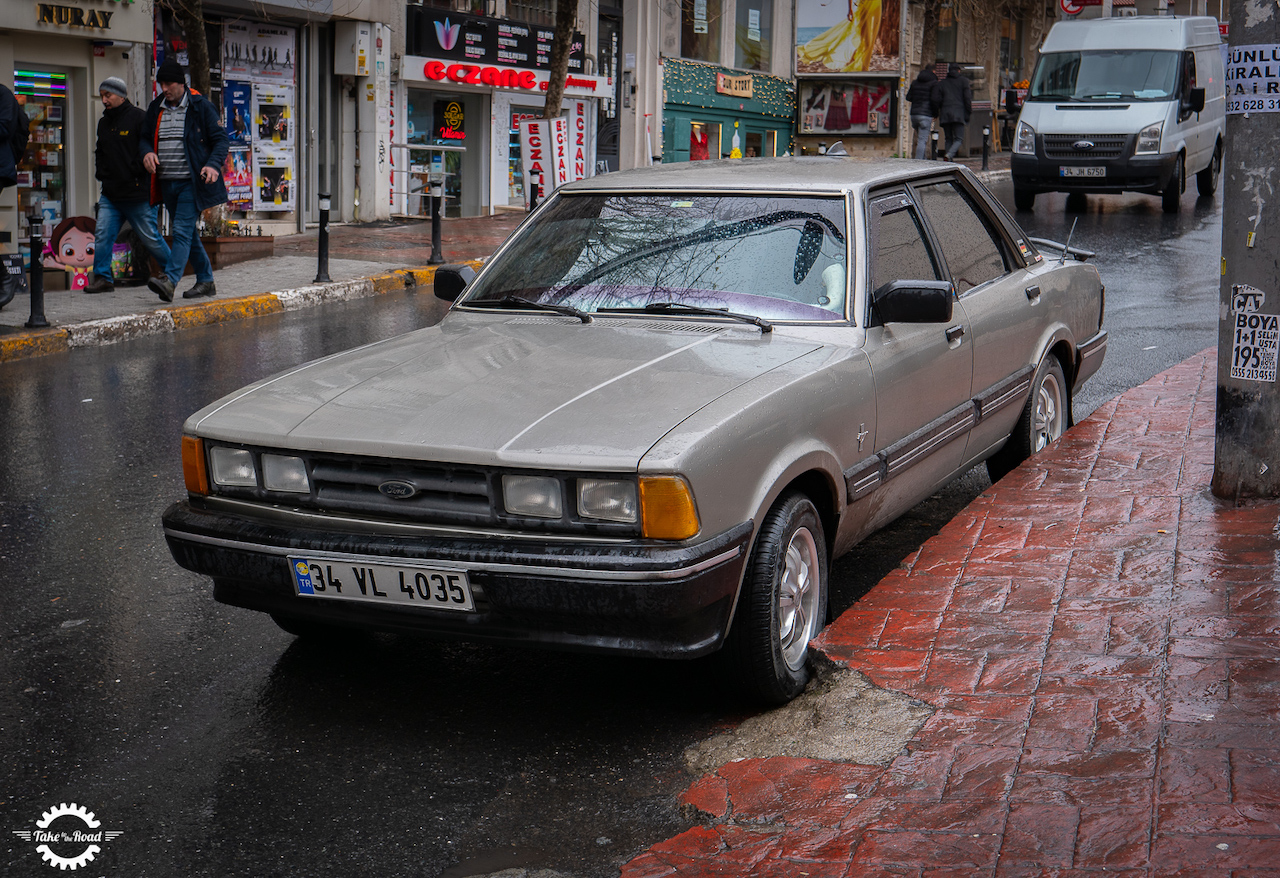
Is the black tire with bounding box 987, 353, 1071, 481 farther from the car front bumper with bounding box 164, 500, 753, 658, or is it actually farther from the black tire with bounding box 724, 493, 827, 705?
the car front bumper with bounding box 164, 500, 753, 658

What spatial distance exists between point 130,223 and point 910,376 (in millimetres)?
9422

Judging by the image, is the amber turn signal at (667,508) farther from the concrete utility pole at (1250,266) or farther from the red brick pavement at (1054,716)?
the concrete utility pole at (1250,266)

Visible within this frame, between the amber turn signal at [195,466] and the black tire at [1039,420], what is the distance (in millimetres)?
3389

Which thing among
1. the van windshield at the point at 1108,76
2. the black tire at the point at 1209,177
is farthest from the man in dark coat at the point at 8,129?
the black tire at the point at 1209,177

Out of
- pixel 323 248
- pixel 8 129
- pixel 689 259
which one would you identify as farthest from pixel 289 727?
pixel 323 248

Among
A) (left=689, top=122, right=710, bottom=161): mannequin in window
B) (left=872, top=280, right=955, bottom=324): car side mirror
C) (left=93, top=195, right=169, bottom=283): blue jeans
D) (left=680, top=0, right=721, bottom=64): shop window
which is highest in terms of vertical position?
(left=680, top=0, right=721, bottom=64): shop window

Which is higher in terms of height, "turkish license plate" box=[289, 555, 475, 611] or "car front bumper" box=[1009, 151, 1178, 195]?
"car front bumper" box=[1009, 151, 1178, 195]

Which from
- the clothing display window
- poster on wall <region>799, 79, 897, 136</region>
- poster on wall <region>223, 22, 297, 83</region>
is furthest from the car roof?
poster on wall <region>799, 79, 897, 136</region>

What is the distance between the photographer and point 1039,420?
6.37 metres

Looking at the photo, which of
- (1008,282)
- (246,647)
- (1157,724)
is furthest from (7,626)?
(1008,282)

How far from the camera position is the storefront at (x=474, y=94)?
2198 centimetres

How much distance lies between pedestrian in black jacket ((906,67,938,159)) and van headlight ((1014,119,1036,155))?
7.24 m

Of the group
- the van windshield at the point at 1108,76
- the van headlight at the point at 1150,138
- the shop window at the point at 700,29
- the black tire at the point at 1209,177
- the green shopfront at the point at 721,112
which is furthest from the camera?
the shop window at the point at 700,29
